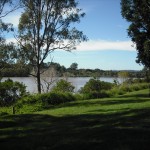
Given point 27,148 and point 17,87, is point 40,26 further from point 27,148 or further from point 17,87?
point 27,148

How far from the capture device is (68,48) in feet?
107

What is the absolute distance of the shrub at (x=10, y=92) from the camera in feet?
90.2

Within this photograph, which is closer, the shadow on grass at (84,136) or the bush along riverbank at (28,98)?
the shadow on grass at (84,136)

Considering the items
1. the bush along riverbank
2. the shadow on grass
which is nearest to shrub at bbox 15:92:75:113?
the bush along riverbank

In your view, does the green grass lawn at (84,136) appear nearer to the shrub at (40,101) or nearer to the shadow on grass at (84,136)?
the shadow on grass at (84,136)

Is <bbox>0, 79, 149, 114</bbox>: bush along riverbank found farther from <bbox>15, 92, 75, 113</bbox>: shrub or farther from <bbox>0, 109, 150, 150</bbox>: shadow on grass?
<bbox>0, 109, 150, 150</bbox>: shadow on grass

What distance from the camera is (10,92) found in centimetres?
2789

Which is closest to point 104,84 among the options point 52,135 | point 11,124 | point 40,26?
point 40,26

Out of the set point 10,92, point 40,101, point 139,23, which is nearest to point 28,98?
point 40,101

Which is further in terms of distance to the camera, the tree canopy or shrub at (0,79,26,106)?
the tree canopy

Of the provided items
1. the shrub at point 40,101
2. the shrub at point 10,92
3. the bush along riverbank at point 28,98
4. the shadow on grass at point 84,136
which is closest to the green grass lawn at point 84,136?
the shadow on grass at point 84,136

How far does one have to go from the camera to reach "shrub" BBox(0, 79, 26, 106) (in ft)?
90.2

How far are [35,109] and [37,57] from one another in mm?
11395

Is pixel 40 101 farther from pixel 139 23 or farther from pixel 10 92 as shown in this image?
pixel 139 23
